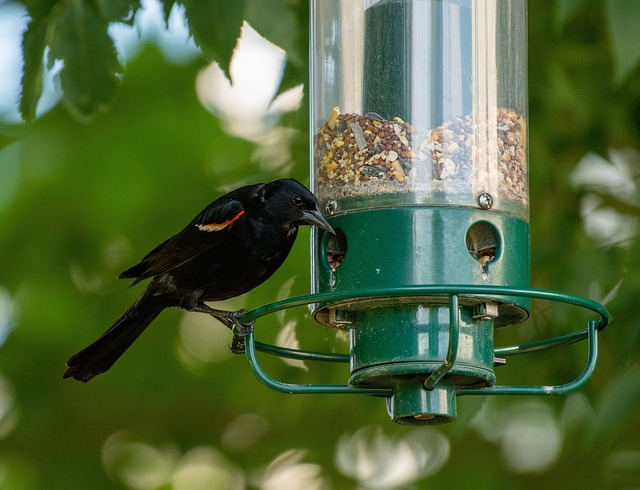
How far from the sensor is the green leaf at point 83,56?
11.8ft

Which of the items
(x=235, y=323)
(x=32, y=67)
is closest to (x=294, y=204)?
(x=235, y=323)

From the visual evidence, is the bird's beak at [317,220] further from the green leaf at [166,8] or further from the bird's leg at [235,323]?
the green leaf at [166,8]

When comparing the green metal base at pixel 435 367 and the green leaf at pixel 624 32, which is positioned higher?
the green leaf at pixel 624 32

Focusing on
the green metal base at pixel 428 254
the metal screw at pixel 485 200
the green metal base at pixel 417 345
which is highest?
the metal screw at pixel 485 200

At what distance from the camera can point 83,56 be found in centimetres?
362

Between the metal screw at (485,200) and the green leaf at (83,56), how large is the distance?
1.26m

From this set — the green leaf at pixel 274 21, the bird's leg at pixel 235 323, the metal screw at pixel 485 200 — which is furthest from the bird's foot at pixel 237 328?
the green leaf at pixel 274 21

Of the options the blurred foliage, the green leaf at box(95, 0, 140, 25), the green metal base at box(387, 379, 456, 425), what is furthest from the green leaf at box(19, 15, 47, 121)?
the green metal base at box(387, 379, 456, 425)

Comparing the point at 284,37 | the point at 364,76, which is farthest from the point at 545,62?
the point at 284,37

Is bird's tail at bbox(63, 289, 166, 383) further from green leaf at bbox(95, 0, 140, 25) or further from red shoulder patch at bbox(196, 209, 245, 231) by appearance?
green leaf at bbox(95, 0, 140, 25)

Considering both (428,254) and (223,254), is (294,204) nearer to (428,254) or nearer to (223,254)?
(223,254)

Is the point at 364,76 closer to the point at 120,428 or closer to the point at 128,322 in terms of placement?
the point at 128,322

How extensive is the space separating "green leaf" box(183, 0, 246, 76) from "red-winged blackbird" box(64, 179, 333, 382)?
103cm

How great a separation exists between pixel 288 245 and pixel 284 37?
1.48m
